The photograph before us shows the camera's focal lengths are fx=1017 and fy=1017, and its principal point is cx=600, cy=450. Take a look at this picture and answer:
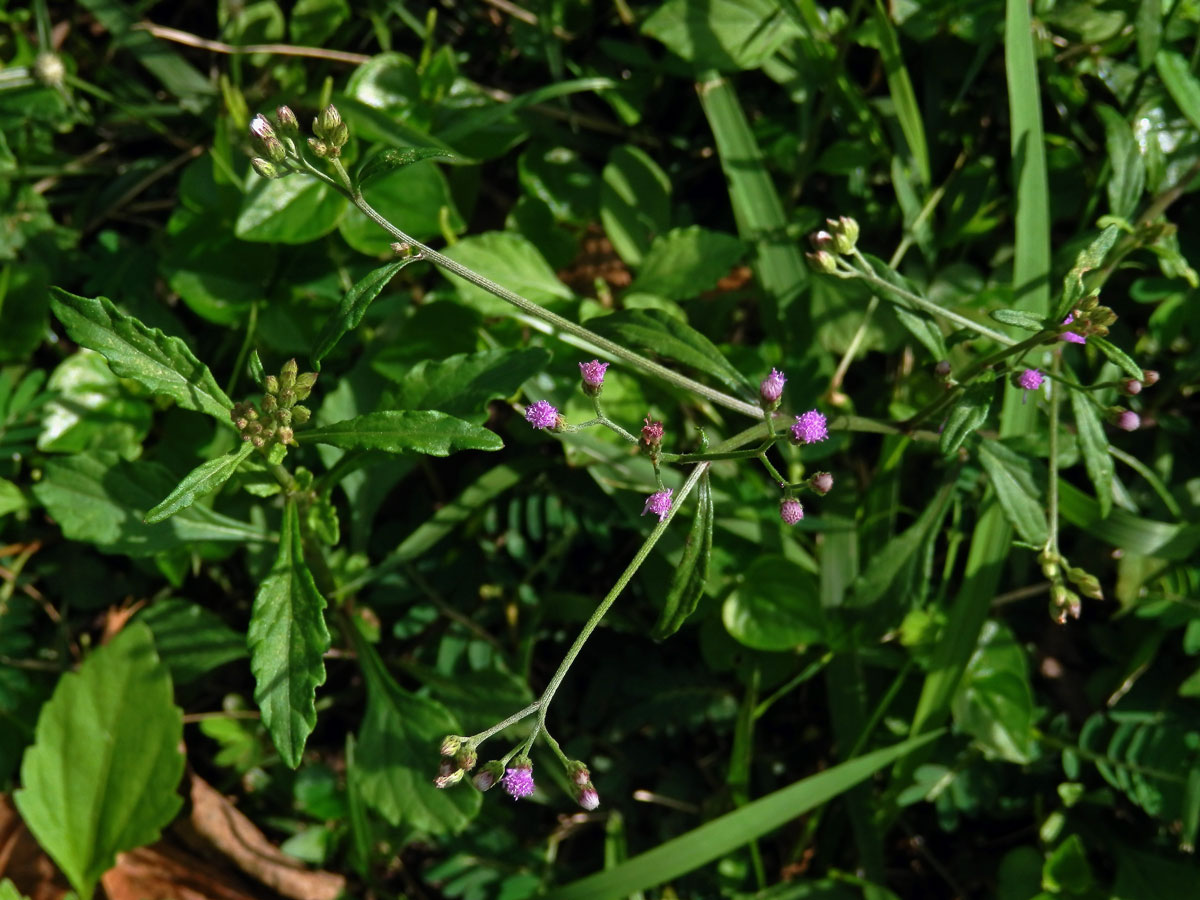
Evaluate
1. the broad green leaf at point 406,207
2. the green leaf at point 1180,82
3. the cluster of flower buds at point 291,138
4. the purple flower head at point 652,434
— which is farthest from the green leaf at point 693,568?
the green leaf at point 1180,82

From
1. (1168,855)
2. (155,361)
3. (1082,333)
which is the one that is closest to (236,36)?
(155,361)

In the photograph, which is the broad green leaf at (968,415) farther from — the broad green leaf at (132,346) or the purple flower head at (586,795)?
the broad green leaf at (132,346)

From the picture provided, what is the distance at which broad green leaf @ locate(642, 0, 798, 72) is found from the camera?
11.2ft

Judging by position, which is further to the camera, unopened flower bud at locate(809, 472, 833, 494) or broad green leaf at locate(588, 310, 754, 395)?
broad green leaf at locate(588, 310, 754, 395)

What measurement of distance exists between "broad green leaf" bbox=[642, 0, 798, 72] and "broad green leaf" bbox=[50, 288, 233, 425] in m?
1.93

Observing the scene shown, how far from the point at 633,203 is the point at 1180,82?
1820 millimetres

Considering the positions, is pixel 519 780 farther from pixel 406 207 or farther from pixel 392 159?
pixel 406 207

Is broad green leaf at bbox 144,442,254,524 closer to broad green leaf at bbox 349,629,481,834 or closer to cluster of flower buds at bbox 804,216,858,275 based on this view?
broad green leaf at bbox 349,629,481,834

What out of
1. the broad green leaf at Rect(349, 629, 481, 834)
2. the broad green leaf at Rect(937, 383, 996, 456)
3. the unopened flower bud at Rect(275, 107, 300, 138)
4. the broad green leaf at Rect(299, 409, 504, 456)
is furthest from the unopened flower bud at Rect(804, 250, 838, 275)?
the broad green leaf at Rect(349, 629, 481, 834)

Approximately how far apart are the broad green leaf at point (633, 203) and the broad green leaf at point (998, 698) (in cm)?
176

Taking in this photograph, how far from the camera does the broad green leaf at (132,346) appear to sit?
2.36 m

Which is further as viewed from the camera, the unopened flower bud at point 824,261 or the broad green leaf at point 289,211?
the broad green leaf at point 289,211

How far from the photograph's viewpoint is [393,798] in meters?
3.21

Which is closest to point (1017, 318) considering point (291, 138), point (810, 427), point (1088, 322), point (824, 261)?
point (1088, 322)
